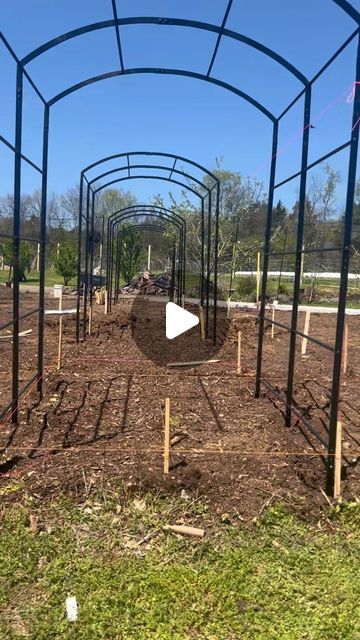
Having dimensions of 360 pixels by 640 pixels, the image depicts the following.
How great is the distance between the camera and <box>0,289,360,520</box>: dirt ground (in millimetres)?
3285

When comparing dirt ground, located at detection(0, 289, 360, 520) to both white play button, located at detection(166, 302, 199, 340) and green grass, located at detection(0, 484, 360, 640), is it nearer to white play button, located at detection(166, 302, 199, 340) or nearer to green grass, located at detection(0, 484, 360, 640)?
green grass, located at detection(0, 484, 360, 640)

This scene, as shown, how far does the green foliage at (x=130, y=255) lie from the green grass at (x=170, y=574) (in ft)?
65.5

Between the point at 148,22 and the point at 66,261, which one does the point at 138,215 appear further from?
the point at 148,22

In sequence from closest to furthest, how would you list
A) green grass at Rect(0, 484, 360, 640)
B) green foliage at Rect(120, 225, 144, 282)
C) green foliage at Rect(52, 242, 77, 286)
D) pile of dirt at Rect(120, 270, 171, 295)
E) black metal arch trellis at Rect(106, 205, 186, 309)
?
green grass at Rect(0, 484, 360, 640)
black metal arch trellis at Rect(106, 205, 186, 309)
pile of dirt at Rect(120, 270, 171, 295)
green foliage at Rect(52, 242, 77, 286)
green foliage at Rect(120, 225, 144, 282)

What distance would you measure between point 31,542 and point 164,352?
5.23m

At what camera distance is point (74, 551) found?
2.65 metres

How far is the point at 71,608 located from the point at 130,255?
21709mm

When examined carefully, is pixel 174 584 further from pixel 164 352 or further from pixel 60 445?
pixel 164 352

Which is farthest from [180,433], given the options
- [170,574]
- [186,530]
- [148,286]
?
[148,286]

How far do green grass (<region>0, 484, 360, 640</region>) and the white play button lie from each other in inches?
70.7

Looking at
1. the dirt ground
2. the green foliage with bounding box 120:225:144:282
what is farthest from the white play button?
the green foliage with bounding box 120:225:144:282

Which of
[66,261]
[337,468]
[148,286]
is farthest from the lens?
[66,261]

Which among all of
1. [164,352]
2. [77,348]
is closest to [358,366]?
[164,352]

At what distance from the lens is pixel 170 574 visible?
2.47 meters
